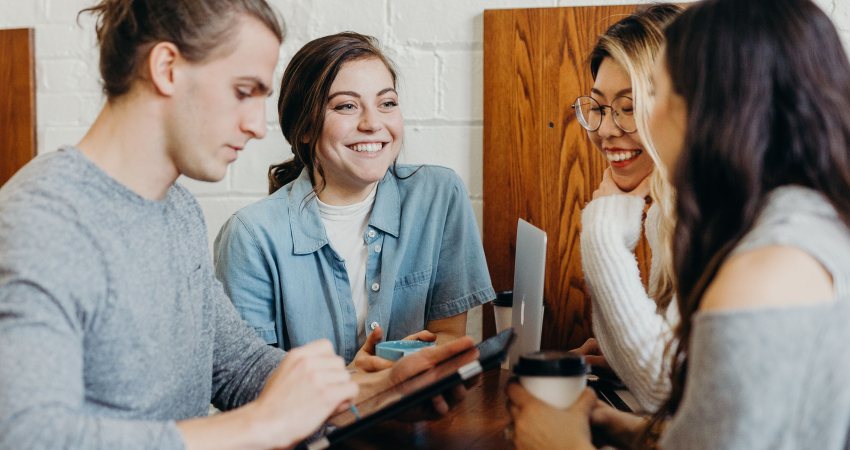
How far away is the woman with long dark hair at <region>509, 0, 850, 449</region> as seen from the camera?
668 millimetres

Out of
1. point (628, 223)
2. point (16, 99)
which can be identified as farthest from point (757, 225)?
point (16, 99)

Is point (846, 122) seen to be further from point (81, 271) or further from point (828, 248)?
point (81, 271)

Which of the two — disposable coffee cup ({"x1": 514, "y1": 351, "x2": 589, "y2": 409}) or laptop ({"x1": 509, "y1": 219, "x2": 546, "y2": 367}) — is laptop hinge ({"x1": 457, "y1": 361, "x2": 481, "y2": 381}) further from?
laptop ({"x1": 509, "y1": 219, "x2": 546, "y2": 367})

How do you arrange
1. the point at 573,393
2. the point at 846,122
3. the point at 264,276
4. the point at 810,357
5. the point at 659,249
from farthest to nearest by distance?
the point at 264,276
the point at 659,249
the point at 573,393
the point at 846,122
the point at 810,357

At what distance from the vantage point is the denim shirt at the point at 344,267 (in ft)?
5.28

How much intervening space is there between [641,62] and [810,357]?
0.85 meters

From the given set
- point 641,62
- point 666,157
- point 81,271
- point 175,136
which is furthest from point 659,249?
point 81,271

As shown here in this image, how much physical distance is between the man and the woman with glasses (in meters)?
0.27

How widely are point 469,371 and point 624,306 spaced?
0.44 meters

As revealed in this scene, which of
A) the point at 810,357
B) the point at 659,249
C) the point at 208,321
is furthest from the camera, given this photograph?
the point at 659,249

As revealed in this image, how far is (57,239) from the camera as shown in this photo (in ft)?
2.72

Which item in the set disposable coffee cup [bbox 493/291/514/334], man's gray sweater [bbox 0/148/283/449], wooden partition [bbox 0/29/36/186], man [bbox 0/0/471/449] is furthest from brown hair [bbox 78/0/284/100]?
wooden partition [bbox 0/29/36/186]

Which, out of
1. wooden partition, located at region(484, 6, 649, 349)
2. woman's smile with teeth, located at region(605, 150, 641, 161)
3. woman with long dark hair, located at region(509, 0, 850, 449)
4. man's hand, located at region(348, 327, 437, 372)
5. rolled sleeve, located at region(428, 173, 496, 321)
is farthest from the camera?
wooden partition, located at region(484, 6, 649, 349)

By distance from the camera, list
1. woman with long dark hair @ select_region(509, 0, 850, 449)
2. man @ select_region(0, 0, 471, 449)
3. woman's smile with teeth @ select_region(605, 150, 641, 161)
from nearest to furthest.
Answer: woman with long dark hair @ select_region(509, 0, 850, 449)
man @ select_region(0, 0, 471, 449)
woman's smile with teeth @ select_region(605, 150, 641, 161)
